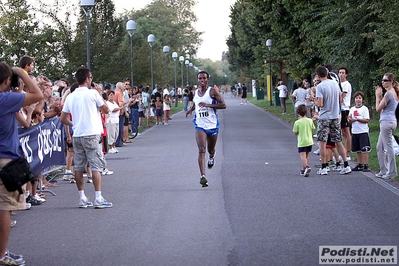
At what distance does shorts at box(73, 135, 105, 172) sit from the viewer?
1065 cm

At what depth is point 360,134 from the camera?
14.4 metres

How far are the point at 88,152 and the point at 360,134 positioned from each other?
19.5 feet

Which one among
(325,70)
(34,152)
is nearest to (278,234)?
(34,152)

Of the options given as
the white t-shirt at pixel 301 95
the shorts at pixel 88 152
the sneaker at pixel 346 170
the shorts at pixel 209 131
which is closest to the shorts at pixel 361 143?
the sneaker at pixel 346 170

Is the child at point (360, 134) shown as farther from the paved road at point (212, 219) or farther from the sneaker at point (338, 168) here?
the paved road at point (212, 219)

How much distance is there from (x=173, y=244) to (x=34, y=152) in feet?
15.3

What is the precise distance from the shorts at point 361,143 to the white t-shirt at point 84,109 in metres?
5.78

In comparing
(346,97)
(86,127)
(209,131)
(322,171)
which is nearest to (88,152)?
(86,127)

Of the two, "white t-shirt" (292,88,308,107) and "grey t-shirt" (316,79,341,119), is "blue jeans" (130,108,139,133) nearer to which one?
"white t-shirt" (292,88,308,107)

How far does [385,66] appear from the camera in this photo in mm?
22516

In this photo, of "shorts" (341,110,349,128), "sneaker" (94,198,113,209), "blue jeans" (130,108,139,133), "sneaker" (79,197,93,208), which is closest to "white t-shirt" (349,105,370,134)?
"shorts" (341,110,349,128)

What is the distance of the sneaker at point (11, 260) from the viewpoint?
23.3ft

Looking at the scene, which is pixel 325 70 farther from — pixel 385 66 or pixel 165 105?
pixel 165 105

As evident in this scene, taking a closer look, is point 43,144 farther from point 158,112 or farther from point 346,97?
point 158,112
